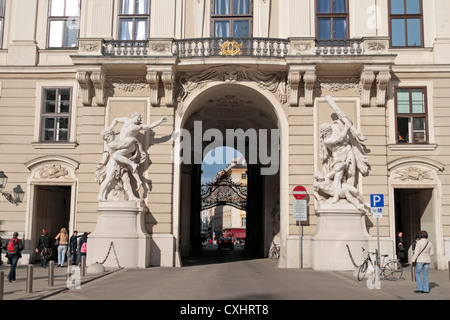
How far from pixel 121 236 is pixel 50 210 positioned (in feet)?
18.8

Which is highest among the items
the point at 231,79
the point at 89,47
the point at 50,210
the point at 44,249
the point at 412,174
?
the point at 89,47

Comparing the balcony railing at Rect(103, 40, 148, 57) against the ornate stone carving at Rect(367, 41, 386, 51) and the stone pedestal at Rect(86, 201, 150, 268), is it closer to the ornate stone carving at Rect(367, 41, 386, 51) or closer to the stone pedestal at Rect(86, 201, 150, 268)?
the stone pedestal at Rect(86, 201, 150, 268)

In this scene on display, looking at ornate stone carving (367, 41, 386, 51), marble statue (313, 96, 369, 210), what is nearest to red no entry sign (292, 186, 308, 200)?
marble statue (313, 96, 369, 210)

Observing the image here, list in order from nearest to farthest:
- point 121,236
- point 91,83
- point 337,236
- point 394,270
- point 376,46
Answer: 1. point 394,270
2. point 337,236
3. point 121,236
4. point 376,46
5. point 91,83

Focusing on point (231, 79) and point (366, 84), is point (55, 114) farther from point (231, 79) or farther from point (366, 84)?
point (366, 84)

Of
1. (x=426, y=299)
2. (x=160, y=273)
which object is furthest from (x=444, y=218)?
(x=160, y=273)

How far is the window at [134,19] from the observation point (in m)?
21.5

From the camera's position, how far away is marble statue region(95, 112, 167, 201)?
19172 millimetres

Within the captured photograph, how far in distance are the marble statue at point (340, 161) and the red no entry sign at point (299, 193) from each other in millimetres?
453

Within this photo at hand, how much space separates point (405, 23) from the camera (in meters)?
21.2

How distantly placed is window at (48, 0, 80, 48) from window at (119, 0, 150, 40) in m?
1.98

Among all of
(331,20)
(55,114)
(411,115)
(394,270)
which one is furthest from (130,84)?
(394,270)

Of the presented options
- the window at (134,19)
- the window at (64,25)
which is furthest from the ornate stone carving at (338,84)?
the window at (64,25)

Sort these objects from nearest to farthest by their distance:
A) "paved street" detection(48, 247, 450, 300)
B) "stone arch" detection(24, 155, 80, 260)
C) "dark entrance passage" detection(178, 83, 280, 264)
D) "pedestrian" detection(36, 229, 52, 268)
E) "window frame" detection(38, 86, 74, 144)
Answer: "paved street" detection(48, 247, 450, 300), "pedestrian" detection(36, 229, 52, 268), "stone arch" detection(24, 155, 80, 260), "window frame" detection(38, 86, 74, 144), "dark entrance passage" detection(178, 83, 280, 264)
